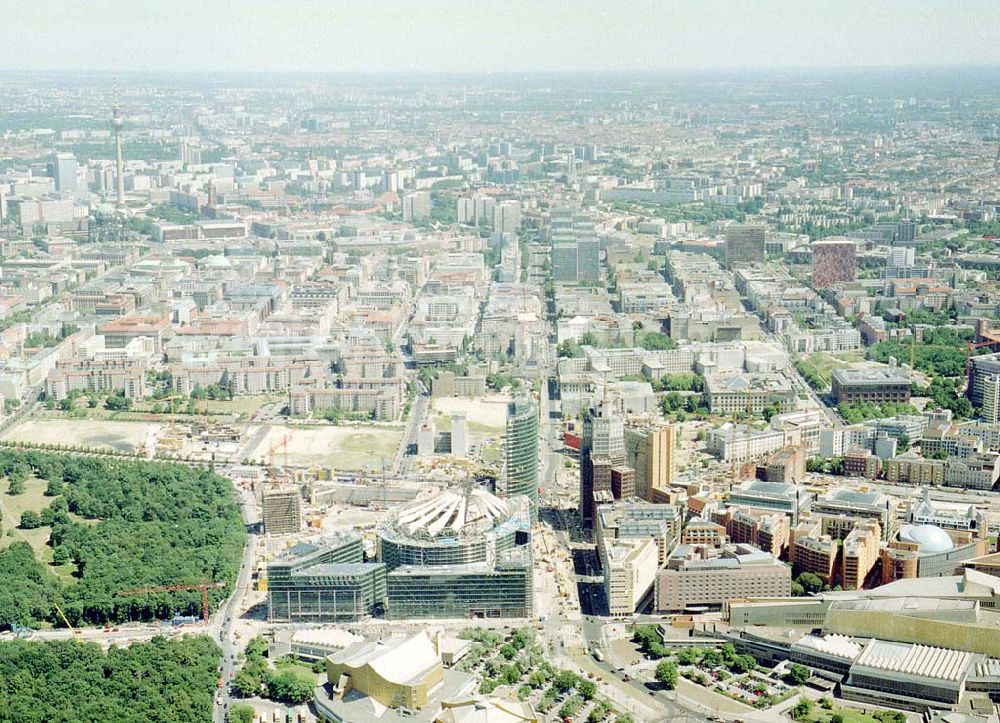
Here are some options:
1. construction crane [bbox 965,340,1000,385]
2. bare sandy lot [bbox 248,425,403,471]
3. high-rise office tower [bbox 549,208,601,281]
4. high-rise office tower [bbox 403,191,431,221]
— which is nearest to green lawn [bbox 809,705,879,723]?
bare sandy lot [bbox 248,425,403,471]

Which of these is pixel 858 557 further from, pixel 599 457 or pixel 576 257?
pixel 576 257

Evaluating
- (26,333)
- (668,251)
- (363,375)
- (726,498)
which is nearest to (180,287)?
(26,333)

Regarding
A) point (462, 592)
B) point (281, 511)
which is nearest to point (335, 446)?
point (281, 511)

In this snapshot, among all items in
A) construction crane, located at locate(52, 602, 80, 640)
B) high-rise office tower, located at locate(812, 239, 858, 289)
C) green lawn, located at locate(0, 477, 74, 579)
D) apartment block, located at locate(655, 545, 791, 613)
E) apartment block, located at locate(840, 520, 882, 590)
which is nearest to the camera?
construction crane, located at locate(52, 602, 80, 640)

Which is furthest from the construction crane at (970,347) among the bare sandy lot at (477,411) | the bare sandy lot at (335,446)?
the bare sandy lot at (335,446)

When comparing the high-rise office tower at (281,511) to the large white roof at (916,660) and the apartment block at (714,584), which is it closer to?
the apartment block at (714,584)

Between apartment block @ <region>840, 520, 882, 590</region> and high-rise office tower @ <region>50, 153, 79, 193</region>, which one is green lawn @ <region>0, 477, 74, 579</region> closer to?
apartment block @ <region>840, 520, 882, 590</region>

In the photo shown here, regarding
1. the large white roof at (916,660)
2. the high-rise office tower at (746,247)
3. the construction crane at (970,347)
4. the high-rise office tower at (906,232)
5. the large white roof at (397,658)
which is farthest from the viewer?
the high-rise office tower at (906,232)
